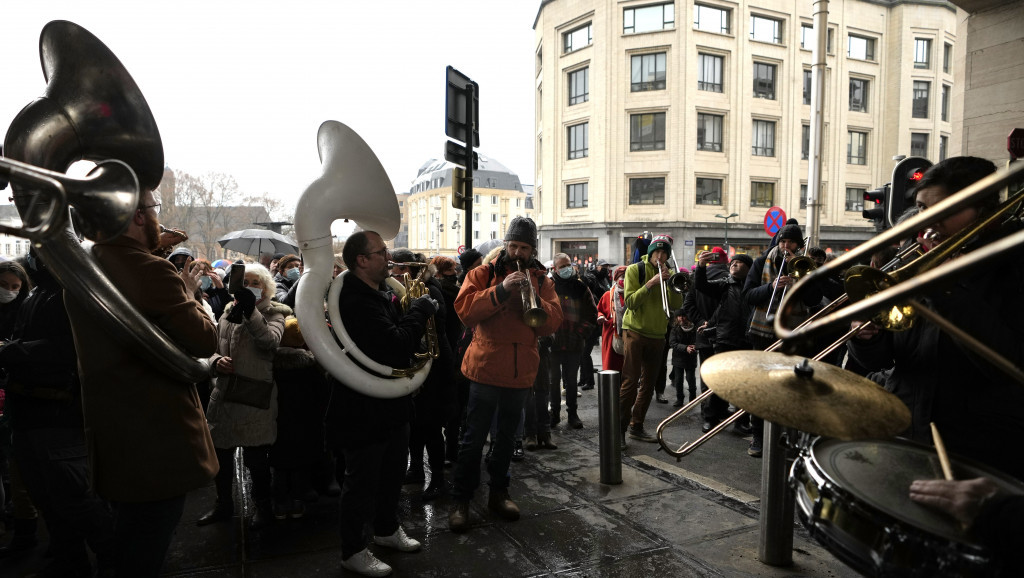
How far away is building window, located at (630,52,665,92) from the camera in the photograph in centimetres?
2833

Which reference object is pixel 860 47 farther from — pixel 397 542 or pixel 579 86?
pixel 397 542

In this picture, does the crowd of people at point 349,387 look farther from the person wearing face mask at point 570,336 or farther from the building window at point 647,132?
the building window at point 647,132

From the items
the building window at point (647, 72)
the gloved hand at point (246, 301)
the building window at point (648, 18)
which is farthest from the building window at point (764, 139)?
the gloved hand at point (246, 301)

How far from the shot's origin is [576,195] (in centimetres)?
3059

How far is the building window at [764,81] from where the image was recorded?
2908cm

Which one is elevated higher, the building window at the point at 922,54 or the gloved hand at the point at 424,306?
the building window at the point at 922,54

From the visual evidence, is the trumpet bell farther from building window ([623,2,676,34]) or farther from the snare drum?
building window ([623,2,676,34])

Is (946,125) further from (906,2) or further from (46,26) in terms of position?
(46,26)

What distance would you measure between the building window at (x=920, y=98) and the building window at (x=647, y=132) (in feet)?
48.0

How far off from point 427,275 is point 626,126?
26021 millimetres

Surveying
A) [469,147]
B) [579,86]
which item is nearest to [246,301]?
[469,147]

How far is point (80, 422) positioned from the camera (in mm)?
3055

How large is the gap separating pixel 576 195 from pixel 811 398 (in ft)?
96.7

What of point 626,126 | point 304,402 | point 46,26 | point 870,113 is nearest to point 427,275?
point 304,402
